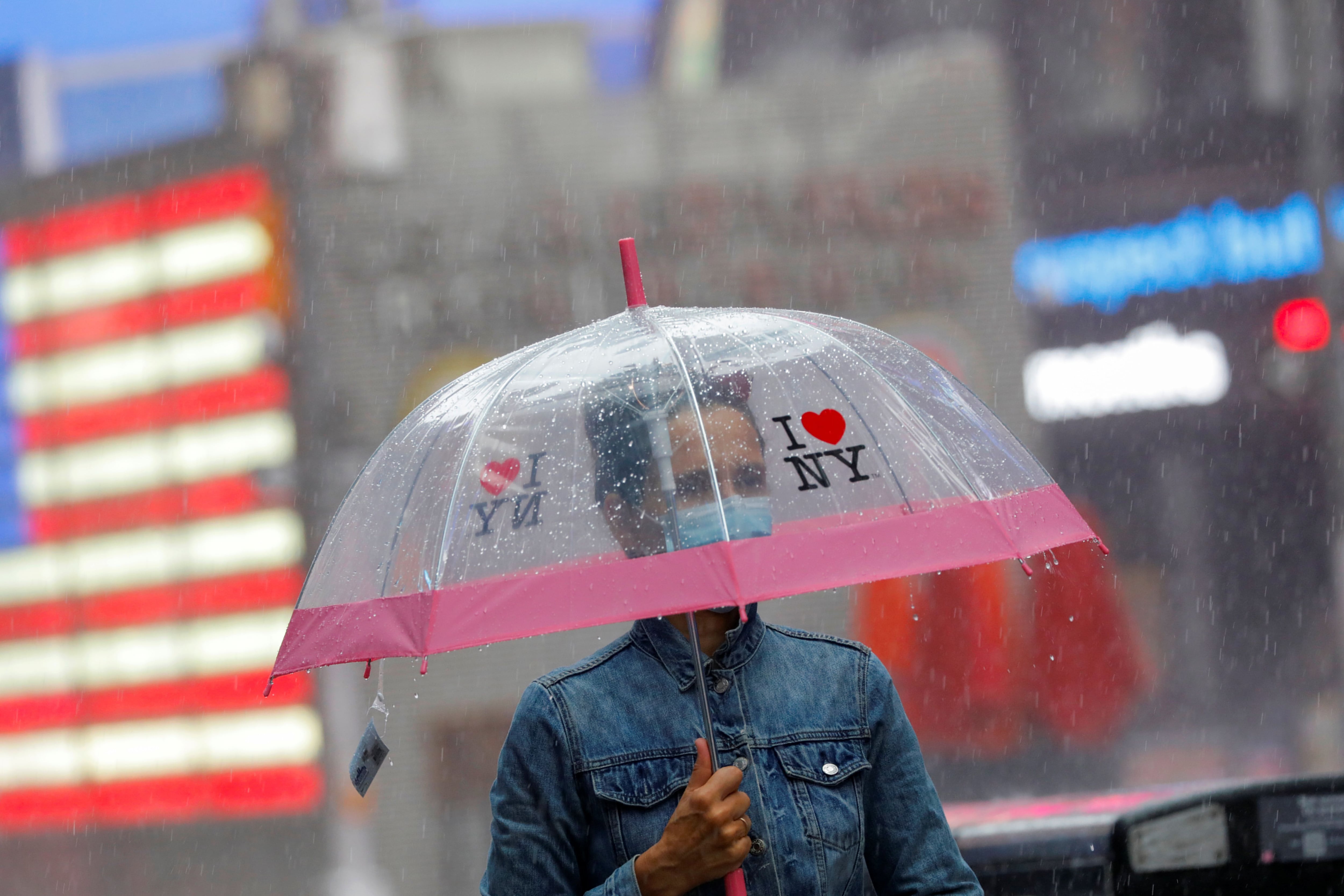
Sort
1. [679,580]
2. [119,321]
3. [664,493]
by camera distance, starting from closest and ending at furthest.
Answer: [679,580] → [664,493] → [119,321]

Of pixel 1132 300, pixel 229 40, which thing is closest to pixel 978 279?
pixel 1132 300

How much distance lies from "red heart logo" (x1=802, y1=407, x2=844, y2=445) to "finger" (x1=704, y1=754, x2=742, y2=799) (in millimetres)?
411

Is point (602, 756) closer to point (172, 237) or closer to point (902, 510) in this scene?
point (902, 510)

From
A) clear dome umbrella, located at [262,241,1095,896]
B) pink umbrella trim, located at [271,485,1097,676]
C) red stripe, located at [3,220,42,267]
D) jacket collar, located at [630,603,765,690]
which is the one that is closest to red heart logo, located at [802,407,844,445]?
clear dome umbrella, located at [262,241,1095,896]

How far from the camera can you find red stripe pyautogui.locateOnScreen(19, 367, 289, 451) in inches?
278

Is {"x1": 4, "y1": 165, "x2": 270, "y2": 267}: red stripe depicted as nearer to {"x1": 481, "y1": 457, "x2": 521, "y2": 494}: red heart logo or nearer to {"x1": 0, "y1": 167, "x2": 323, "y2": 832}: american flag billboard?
{"x1": 0, "y1": 167, "x2": 323, "y2": 832}: american flag billboard

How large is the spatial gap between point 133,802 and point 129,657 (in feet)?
2.41

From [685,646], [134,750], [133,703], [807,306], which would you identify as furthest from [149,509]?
[685,646]

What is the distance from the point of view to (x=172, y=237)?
7.30m

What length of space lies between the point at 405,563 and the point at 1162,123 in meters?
6.73

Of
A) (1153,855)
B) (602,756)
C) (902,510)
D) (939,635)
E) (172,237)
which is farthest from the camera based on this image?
(172,237)

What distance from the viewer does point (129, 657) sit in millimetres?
7180

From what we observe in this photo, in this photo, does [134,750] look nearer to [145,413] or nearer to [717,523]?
[145,413]

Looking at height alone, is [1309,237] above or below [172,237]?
below
